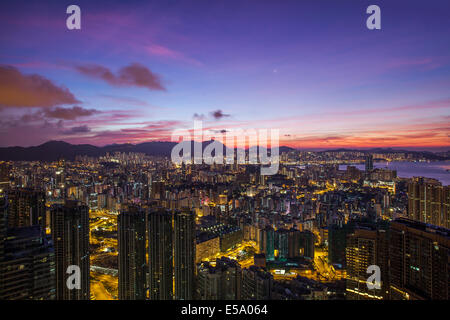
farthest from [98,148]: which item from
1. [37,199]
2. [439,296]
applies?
[439,296]

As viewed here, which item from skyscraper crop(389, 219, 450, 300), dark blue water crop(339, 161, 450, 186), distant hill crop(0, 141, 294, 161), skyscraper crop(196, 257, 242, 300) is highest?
distant hill crop(0, 141, 294, 161)

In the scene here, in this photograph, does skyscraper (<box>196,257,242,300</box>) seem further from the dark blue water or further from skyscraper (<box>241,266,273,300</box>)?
the dark blue water

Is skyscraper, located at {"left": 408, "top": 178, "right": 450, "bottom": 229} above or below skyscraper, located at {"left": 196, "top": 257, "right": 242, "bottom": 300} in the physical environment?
above

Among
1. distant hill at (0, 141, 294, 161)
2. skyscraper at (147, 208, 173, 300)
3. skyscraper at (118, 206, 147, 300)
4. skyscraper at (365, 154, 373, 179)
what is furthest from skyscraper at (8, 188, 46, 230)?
skyscraper at (365, 154, 373, 179)

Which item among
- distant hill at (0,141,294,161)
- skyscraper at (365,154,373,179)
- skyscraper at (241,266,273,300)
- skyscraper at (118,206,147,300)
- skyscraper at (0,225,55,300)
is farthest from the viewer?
skyscraper at (365,154,373,179)

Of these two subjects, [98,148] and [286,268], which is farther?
[98,148]
